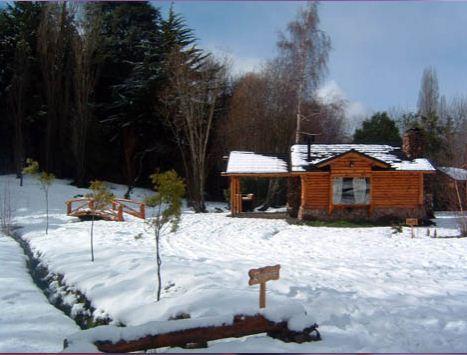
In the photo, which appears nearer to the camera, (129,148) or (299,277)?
(299,277)

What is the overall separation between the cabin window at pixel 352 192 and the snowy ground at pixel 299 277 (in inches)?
87.7

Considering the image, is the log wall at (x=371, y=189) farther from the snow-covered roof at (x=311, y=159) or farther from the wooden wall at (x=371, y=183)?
the snow-covered roof at (x=311, y=159)

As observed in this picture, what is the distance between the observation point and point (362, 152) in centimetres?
1941

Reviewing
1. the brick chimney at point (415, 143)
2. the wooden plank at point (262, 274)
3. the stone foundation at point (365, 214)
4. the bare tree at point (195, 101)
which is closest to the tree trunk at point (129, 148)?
the bare tree at point (195, 101)

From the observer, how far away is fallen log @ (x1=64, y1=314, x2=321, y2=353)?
4.79 metres

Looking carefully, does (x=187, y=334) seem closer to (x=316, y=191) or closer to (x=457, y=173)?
(x=316, y=191)

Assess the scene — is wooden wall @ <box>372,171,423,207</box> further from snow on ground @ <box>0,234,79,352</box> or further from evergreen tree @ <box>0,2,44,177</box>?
evergreen tree @ <box>0,2,44,177</box>

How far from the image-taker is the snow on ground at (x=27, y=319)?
6.15 metres

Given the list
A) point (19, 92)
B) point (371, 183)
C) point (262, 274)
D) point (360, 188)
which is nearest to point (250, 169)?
point (360, 188)

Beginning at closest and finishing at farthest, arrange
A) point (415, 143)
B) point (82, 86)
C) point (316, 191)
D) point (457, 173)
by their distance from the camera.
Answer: point (316, 191)
point (415, 143)
point (457, 173)
point (82, 86)

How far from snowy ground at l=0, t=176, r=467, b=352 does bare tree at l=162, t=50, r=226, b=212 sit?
8.17m

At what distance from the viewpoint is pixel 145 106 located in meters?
28.1

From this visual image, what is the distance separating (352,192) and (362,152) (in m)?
1.96

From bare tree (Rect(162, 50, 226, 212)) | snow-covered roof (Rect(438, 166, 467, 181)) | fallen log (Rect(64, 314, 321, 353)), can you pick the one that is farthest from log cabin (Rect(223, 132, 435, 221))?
fallen log (Rect(64, 314, 321, 353))
